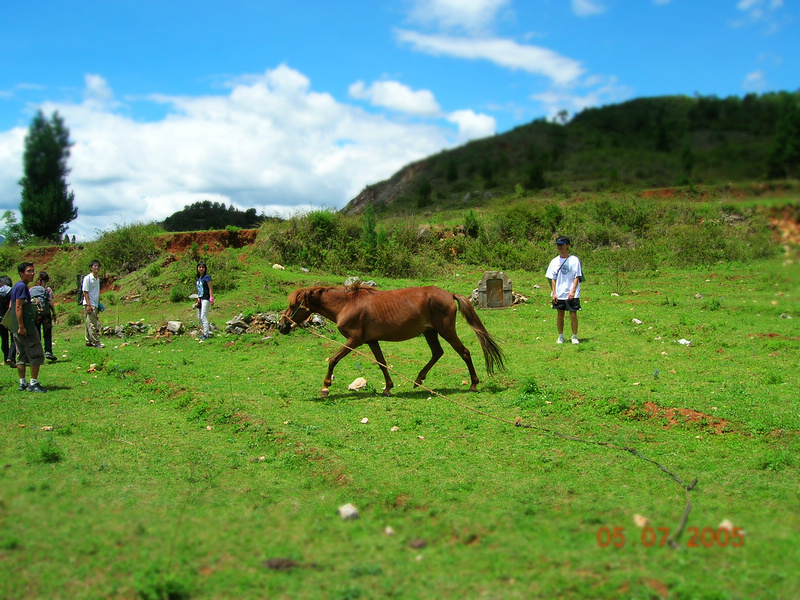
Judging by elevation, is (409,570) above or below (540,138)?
below

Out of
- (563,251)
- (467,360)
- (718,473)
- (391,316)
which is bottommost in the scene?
(718,473)

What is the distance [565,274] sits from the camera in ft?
40.7

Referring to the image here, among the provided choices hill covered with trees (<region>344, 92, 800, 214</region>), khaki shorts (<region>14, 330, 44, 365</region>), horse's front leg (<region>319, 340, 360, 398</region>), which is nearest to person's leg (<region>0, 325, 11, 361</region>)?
khaki shorts (<region>14, 330, 44, 365</region>)

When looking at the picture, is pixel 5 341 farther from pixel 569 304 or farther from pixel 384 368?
pixel 569 304

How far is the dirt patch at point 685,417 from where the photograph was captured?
7074 millimetres

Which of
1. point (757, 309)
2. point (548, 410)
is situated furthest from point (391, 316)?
point (757, 309)

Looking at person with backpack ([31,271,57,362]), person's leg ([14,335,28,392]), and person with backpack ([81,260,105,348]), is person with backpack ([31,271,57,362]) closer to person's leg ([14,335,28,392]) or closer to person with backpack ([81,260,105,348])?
person with backpack ([81,260,105,348])

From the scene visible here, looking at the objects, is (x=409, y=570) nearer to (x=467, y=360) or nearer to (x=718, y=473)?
(x=718, y=473)

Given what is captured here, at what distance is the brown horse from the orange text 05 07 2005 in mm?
5278

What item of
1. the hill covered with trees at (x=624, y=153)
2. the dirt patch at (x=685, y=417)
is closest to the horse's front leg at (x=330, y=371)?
the hill covered with trees at (x=624, y=153)

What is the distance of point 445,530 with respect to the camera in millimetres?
4520

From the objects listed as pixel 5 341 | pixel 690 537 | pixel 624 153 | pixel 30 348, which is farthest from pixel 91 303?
pixel 690 537

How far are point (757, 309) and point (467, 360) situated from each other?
9.45 meters

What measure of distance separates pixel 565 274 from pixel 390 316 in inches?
178
